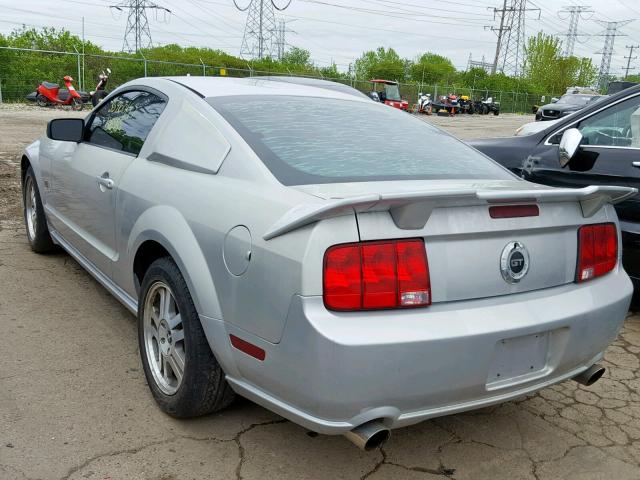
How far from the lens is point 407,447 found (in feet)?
8.67

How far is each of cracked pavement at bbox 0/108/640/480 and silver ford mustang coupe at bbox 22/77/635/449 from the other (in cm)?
20

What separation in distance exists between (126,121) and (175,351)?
1.56 metres

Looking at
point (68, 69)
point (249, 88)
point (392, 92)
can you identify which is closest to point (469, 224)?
point (249, 88)

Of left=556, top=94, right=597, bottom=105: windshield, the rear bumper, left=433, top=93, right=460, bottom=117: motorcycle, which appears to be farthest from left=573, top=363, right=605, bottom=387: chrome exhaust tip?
left=433, top=93, right=460, bottom=117: motorcycle

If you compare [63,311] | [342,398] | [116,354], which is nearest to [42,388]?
[116,354]

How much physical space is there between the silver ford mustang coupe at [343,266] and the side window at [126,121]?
0.05m

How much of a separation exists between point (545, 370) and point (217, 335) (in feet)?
4.08

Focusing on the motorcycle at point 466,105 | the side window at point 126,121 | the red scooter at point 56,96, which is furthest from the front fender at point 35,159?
the motorcycle at point 466,105

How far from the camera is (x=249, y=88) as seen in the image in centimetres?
333

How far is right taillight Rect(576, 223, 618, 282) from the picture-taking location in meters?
2.47

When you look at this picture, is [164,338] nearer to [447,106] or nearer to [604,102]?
[604,102]

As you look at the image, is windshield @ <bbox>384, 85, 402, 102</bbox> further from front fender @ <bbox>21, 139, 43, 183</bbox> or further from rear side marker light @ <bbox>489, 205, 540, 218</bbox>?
rear side marker light @ <bbox>489, 205, 540, 218</bbox>

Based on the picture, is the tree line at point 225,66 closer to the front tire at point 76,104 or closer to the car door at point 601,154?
the front tire at point 76,104

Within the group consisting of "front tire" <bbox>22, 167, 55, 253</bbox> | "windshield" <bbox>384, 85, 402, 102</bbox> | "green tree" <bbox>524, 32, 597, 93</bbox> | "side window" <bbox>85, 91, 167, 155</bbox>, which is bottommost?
"front tire" <bbox>22, 167, 55, 253</bbox>
